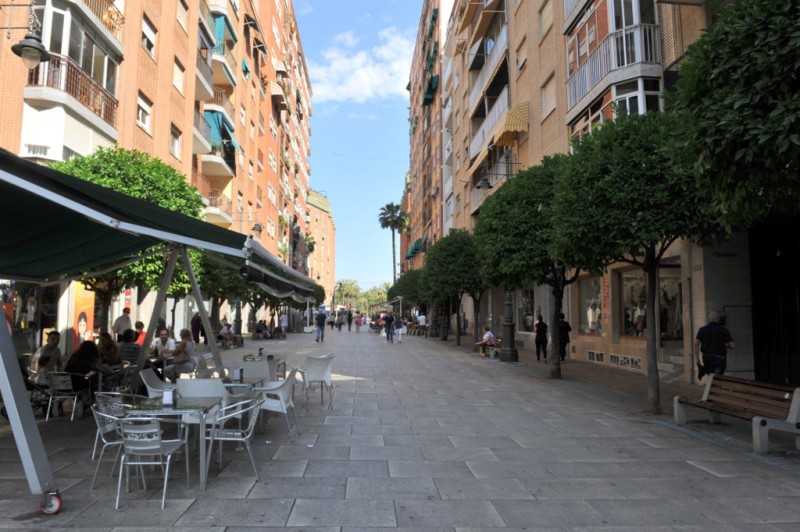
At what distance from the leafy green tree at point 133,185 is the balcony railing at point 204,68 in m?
14.4

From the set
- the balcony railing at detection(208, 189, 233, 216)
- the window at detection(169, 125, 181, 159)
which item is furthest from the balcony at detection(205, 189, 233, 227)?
the window at detection(169, 125, 181, 159)

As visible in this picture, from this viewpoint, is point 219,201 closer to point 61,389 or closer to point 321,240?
point 61,389

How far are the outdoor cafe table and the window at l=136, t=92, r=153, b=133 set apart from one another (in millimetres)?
17831

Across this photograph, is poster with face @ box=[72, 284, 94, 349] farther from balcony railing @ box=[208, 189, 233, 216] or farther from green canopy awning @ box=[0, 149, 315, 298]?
balcony railing @ box=[208, 189, 233, 216]

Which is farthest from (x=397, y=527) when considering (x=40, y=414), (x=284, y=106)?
(x=284, y=106)

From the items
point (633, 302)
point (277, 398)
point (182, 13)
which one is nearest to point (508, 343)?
point (633, 302)

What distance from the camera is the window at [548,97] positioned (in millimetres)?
20891

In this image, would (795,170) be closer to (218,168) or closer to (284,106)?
(218,168)

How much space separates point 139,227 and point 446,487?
3719 mm

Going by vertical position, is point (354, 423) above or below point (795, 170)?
below

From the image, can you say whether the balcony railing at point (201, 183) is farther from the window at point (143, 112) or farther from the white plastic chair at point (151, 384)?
the white plastic chair at point (151, 384)

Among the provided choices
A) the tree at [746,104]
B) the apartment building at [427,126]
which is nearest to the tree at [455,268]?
the tree at [746,104]

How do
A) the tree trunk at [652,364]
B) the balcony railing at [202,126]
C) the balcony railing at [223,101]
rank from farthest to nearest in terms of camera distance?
the balcony railing at [223,101] → the balcony railing at [202,126] → the tree trunk at [652,364]

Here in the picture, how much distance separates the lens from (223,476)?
5.34m
